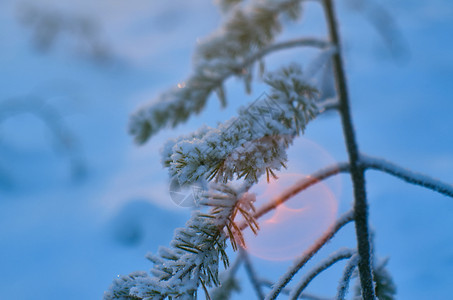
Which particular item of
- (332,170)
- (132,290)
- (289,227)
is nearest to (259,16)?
(332,170)

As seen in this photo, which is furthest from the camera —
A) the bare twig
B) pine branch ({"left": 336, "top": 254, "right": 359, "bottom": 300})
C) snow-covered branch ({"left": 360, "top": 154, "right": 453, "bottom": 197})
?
the bare twig

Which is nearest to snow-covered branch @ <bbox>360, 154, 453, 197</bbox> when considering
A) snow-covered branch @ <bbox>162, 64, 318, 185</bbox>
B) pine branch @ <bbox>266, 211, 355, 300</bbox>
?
pine branch @ <bbox>266, 211, 355, 300</bbox>

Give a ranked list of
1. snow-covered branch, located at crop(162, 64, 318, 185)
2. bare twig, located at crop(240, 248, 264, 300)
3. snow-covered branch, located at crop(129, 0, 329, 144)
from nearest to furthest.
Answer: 1. snow-covered branch, located at crop(162, 64, 318, 185)
2. snow-covered branch, located at crop(129, 0, 329, 144)
3. bare twig, located at crop(240, 248, 264, 300)

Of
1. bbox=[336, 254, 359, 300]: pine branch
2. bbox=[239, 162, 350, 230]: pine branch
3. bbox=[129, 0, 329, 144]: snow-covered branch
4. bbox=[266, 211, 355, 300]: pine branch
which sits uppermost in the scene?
bbox=[129, 0, 329, 144]: snow-covered branch

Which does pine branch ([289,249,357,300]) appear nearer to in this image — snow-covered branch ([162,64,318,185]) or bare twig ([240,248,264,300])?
snow-covered branch ([162,64,318,185])

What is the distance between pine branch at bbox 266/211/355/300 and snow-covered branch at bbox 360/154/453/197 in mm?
254

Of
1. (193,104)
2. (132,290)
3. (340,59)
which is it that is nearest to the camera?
(132,290)

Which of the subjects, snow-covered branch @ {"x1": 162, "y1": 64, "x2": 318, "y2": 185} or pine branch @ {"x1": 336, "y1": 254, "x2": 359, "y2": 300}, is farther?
pine branch @ {"x1": 336, "y1": 254, "x2": 359, "y2": 300}

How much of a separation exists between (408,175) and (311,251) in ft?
1.86

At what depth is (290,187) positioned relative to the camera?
1.74 meters

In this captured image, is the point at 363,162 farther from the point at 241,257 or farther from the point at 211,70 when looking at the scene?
the point at 241,257

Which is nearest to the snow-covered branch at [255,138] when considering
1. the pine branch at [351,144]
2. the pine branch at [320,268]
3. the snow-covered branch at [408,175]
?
the pine branch at [351,144]

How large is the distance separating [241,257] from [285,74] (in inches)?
75.1

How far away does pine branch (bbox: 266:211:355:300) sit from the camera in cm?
169
